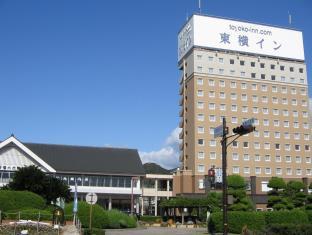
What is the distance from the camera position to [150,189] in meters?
91.4

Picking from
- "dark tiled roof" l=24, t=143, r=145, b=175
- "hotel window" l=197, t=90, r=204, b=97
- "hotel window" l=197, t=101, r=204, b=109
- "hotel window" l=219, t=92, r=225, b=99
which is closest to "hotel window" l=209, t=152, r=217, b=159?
"hotel window" l=197, t=101, r=204, b=109

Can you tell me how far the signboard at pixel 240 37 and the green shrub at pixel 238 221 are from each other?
57239 mm

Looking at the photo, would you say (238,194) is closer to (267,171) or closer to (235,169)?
(235,169)

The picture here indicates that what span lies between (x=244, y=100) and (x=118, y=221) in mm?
54242

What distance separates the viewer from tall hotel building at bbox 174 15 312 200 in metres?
86.7

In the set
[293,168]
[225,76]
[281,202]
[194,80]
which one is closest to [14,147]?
[281,202]

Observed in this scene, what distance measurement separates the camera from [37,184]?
47031 mm

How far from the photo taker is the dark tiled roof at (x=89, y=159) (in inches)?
2785

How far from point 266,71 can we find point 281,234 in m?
73.7

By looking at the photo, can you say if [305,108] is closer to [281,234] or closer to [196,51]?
[196,51]

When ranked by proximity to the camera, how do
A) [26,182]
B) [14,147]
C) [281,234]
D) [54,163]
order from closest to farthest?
[281,234], [26,182], [14,147], [54,163]

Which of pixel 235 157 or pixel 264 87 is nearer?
pixel 235 157

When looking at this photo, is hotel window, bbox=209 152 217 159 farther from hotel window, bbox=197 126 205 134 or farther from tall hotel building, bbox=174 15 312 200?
hotel window, bbox=197 126 205 134

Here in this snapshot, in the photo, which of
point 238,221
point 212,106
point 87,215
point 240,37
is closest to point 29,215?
point 87,215
